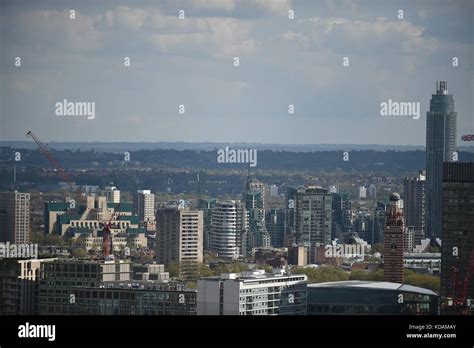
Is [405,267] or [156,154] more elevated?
[156,154]

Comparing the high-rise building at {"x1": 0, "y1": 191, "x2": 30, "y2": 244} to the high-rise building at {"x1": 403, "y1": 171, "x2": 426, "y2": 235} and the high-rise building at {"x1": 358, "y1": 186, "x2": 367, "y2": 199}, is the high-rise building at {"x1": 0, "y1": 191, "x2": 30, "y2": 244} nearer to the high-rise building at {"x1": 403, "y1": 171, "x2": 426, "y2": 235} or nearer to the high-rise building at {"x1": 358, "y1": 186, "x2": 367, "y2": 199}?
the high-rise building at {"x1": 358, "y1": 186, "x2": 367, "y2": 199}

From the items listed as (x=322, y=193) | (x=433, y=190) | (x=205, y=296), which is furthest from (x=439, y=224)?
(x=205, y=296)

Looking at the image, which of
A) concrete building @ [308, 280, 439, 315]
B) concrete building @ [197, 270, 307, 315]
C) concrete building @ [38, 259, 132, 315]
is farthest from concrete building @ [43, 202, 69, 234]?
concrete building @ [197, 270, 307, 315]

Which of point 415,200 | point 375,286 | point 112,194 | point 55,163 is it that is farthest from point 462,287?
point 112,194
